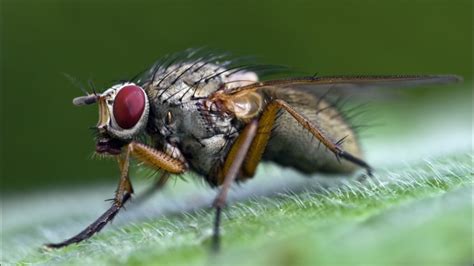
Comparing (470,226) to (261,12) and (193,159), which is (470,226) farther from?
(261,12)

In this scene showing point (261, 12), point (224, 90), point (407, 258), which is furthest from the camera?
point (261, 12)

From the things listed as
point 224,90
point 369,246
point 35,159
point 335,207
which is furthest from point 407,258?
point 35,159

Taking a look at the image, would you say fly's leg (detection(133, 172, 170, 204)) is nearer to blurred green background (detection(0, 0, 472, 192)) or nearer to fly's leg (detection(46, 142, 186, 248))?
fly's leg (detection(46, 142, 186, 248))

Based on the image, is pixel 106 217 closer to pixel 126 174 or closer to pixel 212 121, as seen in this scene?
pixel 126 174

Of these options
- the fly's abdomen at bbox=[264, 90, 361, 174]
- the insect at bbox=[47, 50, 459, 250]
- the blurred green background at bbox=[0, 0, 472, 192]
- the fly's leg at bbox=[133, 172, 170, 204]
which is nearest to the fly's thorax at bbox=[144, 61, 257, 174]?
the insect at bbox=[47, 50, 459, 250]

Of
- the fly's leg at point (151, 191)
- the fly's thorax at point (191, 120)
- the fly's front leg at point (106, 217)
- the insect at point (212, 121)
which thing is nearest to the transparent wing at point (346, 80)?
the insect at point (212, 121)

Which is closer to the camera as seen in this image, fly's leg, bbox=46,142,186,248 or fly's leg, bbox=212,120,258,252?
fly's leg, bbox=212,120,258,252
